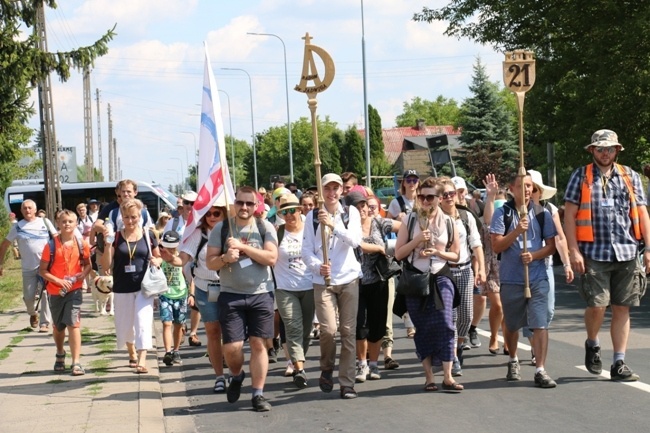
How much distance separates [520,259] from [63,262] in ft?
15.1

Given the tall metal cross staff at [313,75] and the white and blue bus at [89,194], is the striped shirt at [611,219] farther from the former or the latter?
the white and blue bus at [89,194]

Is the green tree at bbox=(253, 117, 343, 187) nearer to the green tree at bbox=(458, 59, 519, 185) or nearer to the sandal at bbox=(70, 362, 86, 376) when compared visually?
the green tree at bbox=(458, 59, 519, 185)

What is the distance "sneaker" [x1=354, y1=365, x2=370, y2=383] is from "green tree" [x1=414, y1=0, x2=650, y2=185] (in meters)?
11.9

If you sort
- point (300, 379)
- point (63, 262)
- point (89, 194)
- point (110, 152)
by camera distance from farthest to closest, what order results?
point (110, 152)
point (89, 194)
point (63, 262)
point (300, 379)

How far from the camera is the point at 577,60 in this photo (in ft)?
77.6

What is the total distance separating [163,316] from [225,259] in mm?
3413

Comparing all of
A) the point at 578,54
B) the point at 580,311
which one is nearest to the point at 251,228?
the point at 580,311

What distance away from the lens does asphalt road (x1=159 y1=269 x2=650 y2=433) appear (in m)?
7.84

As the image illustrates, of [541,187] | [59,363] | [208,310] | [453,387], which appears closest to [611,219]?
[541,187]

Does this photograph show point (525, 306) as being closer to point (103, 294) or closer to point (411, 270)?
point (411, 270)

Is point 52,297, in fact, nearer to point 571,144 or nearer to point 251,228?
point 251,228

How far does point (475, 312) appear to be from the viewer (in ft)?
39.4

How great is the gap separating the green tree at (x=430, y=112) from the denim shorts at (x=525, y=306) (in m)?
141

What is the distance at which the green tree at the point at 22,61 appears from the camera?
23.4 metres
